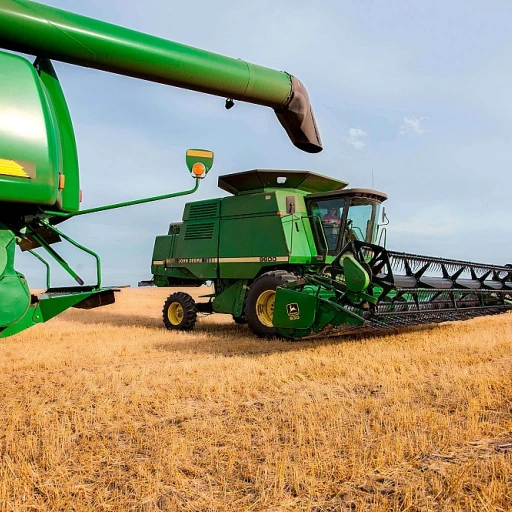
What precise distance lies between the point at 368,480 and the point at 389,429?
677 mm

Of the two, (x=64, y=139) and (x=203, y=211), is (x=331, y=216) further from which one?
(x=64, y=139)

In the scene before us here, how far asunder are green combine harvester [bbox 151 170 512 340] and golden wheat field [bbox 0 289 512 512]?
730 mm

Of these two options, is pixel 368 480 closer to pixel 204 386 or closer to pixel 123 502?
pixel 123 502

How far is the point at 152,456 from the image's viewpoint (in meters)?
2.67

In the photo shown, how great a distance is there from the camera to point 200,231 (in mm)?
9078

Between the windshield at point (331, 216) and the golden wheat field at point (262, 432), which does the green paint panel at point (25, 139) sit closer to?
the golden wheat field at point (262, 432)

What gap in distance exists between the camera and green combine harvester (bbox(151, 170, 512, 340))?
5.93m

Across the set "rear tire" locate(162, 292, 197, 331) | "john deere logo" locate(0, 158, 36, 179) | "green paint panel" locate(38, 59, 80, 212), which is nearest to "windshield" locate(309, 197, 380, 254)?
"rear tire" locate(162, 292, 197, 331)

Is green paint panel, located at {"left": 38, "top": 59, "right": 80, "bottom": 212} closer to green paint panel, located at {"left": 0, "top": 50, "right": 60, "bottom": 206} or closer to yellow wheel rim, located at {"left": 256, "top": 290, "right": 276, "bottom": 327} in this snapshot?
green paint panel, located at {"left": 0, "top": 50, "right": 60, "bottom": 206}

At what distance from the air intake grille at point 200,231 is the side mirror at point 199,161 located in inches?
234

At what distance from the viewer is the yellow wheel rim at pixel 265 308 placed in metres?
7.30

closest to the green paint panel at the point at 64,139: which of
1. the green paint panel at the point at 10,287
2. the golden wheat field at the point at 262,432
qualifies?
the green paint panel at the point at 10,287

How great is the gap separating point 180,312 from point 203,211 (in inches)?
74.1

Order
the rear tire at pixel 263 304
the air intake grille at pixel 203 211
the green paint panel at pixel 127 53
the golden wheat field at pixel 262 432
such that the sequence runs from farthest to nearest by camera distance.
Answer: the air intake grille at pixel 203 211 → the rear tire at pixel 263 304 → the green paint panel at pixel 127 53 → the golden wheat field at pixel 262 432
